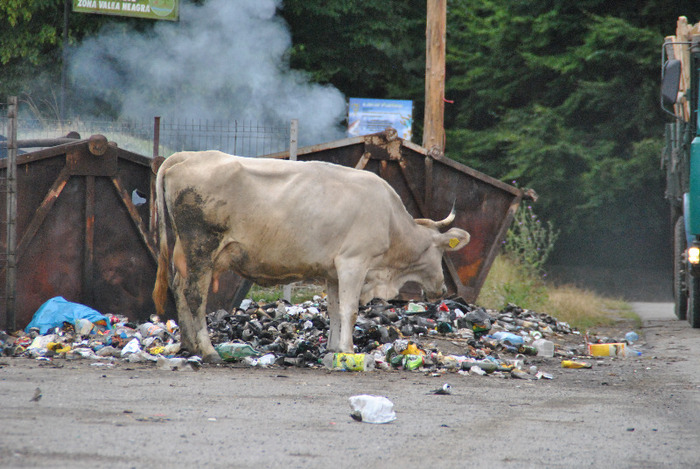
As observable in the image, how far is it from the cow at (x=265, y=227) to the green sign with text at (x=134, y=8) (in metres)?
11.8

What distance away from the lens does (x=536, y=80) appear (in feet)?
81.1

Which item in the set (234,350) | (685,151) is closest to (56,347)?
(234,350)

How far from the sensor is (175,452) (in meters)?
4.70

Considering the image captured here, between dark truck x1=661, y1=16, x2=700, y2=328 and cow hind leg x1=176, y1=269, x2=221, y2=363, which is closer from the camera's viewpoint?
cow hind leg x1=176, y1=269, x2=221, y2=363

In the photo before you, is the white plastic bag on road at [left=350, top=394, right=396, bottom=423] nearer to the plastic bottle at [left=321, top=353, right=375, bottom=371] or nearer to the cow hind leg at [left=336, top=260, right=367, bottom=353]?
the plastic bottle at [left=321, top=353, right=375, bottom=371]

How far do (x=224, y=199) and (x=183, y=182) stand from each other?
39 centimetres

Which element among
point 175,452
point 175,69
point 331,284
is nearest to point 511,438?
point 175,452

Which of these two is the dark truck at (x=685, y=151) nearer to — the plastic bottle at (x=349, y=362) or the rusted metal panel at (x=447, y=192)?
the rusted metal panel at (x=447, y=192)

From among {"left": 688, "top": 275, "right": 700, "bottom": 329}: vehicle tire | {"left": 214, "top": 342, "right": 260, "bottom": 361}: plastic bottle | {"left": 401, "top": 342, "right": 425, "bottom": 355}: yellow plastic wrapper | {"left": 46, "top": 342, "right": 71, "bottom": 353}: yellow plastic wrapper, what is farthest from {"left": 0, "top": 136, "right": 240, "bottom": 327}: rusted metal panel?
{"left": 688, "top": 275, "right": 700, "bottom": 329}: vehicle tire

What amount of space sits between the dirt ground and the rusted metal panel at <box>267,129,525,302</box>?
417 cm

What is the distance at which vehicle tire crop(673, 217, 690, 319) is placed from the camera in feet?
46.1

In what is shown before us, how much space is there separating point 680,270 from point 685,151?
254 centimetres

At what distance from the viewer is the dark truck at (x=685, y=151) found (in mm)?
11250

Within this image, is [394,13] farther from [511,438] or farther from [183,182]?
[511,438]
